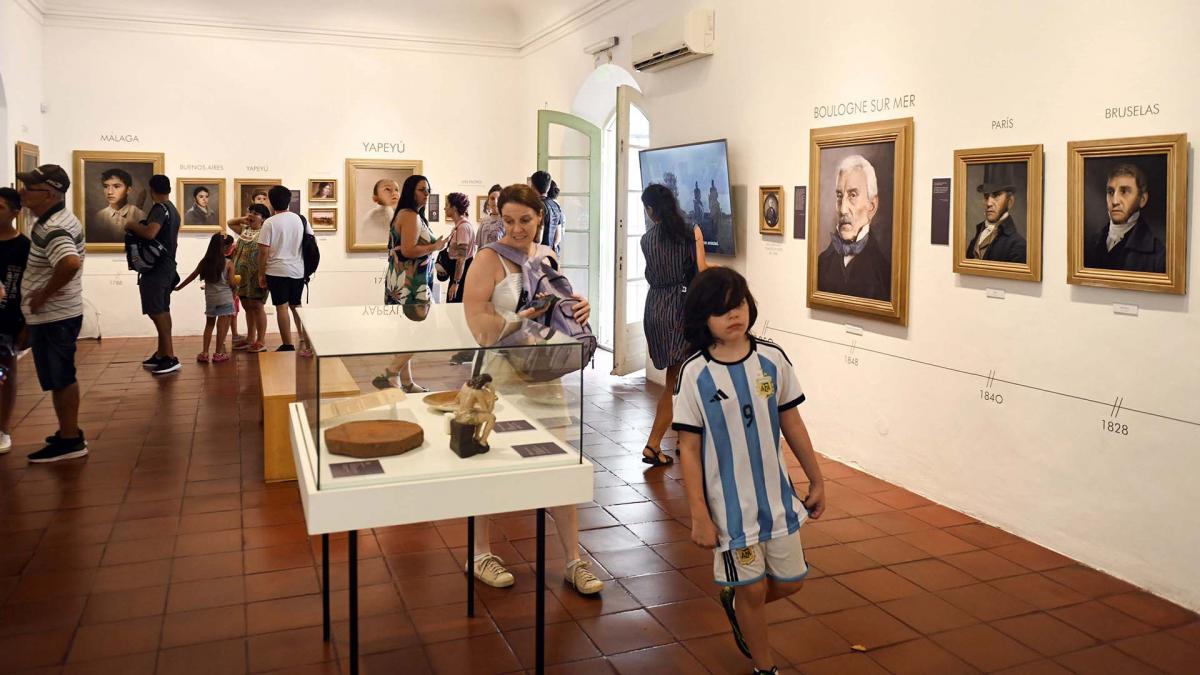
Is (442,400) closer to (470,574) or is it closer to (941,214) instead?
(470,574)

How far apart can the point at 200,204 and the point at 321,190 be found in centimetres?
155

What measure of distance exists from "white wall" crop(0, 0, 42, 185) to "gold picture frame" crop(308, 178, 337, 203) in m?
3.24

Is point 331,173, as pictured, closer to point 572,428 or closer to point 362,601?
point 362,601

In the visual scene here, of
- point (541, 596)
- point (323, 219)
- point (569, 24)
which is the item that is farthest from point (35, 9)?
point (541, 596)

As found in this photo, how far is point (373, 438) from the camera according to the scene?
3.09 meters

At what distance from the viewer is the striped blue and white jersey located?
342 centimetres

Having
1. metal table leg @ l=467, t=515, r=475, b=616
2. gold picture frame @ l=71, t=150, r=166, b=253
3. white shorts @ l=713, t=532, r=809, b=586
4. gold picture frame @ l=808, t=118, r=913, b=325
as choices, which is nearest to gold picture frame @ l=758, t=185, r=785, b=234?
gold picture frame @ l=808, t=118, r=913, b=325

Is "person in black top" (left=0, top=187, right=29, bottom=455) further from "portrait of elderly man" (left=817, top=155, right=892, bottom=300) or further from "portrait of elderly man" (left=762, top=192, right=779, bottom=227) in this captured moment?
"portrait of elderly man" (left=817, top=155, right=892, bottom=300)

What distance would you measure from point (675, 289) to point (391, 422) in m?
3.91

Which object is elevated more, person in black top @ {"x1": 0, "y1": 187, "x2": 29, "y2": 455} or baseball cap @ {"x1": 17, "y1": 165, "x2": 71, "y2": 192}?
baseball cap @ {"x1": 17, "y1": 165, "x2": 71, "y2": 192}

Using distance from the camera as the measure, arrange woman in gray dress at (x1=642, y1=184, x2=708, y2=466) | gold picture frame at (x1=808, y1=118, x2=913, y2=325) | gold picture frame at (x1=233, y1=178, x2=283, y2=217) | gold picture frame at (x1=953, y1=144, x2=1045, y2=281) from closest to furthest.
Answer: gold picture frame at (x1=953, y1=144, x2=1045, y2=281) < gold picture frame at (x1=808, y1=118, x2=913, y2=325) < woman in gray dress at (x1=642, y1=184, x2=708, y2=466) < gold picture frame at (x1=233, y1=178, x2=283, y2=217)

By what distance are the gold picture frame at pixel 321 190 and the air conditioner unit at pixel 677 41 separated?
5825 mm

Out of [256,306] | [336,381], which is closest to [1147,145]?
[336,381]

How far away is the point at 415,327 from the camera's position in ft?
12.0
